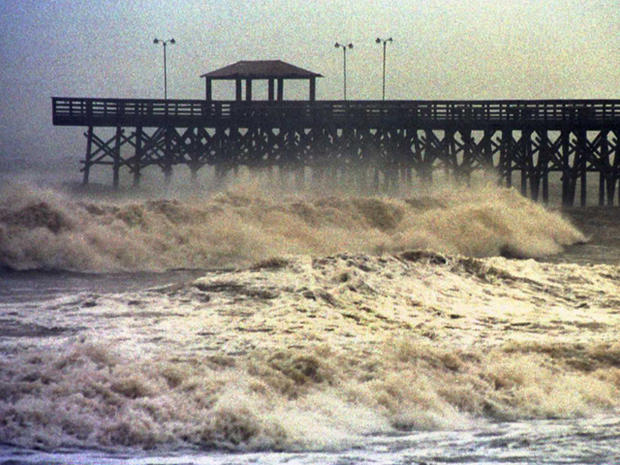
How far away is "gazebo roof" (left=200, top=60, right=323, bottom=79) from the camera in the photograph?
42.9 metres

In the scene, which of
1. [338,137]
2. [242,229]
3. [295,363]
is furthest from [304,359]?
[338,137]

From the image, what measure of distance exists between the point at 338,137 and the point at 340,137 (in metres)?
0.07

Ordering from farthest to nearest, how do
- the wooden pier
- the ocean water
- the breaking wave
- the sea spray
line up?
the wooden pier < the breaking wave < the sea spray < the ocean water

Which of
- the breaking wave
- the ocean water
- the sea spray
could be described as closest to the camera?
the ocean water

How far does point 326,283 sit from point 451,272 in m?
2.81

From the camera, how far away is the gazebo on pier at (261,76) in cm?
4297

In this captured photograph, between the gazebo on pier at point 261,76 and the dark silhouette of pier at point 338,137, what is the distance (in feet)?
7.38

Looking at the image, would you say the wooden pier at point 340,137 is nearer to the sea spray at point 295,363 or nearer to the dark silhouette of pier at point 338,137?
the dark silhouette of pier at point 338,137

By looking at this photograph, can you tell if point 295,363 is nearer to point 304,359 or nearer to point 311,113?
point 304,359

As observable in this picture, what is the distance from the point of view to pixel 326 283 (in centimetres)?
1415

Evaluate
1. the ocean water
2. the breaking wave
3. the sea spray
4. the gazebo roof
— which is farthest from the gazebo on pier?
the sea spray

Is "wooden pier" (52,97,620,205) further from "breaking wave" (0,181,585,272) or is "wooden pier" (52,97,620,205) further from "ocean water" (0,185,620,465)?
"ocean water" (0,185,620,465)

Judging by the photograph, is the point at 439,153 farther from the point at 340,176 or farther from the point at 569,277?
the point at 569,277

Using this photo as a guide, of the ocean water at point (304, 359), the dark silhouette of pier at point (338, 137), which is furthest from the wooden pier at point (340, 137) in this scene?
the ocean water at point (304, 359)
